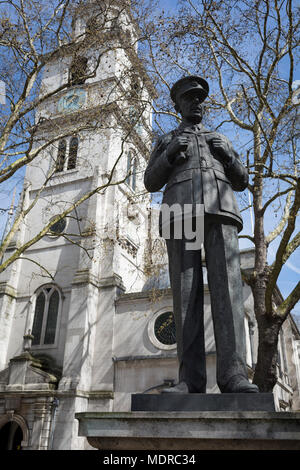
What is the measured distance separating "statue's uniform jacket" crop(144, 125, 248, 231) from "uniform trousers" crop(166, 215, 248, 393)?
6.4 inches

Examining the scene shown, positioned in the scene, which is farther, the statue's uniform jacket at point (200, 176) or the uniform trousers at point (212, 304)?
the statue's uniform jacket at point (200, 176)

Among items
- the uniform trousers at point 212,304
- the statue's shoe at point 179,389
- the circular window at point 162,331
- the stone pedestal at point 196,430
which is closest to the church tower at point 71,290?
the circular window at point 162,331

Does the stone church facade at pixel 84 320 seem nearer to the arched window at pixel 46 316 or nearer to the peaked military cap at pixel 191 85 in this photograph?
the arched window at pixel 46 316

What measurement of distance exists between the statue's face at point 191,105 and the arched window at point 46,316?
1921cm

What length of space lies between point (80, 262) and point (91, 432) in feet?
64.9

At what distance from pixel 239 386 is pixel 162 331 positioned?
17.0 m

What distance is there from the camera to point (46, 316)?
22016 millimetres

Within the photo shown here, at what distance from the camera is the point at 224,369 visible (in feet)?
9.61

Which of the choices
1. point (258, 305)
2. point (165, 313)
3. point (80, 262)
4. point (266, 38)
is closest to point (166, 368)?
point (165, 313)

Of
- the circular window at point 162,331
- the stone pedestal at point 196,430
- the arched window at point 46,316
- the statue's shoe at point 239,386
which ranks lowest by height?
the stone pedestal at point 196,430

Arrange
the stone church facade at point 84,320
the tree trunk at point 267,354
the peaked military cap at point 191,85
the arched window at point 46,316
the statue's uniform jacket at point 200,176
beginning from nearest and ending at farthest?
the statue's uniform jacket at point 200,176, the peaked military cap at point 191,85, the tree trunk at point 267,354, the stone church facade at point 84,320, the arched window at point 46,316

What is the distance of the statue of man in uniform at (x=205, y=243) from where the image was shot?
302cm

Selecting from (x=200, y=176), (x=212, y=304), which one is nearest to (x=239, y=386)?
(x=212, y=304)

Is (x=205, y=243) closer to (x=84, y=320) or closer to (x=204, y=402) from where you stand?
(x=204, y=402)
